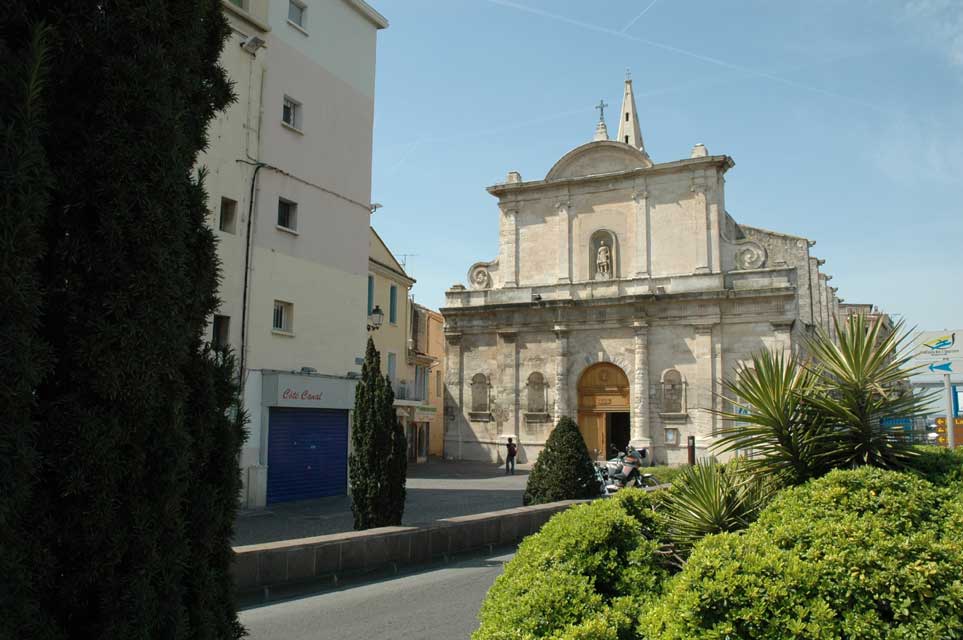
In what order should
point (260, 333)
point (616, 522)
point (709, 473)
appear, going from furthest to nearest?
point (260, 333) < point (709, 473) < point (616, 522)

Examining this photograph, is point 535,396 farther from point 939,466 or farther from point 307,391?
point 939,466

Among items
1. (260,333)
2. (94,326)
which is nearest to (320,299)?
(260,333)

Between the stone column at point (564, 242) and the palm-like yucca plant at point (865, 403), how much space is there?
1180 inches

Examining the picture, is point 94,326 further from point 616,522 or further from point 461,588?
point 461,588

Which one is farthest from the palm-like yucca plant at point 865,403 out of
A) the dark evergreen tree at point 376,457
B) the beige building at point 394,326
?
the beige building at point 394,326

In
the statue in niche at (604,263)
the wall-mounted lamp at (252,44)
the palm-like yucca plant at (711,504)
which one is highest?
the wall-mounted lamp at (252,44)

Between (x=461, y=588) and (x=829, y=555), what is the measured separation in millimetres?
5513

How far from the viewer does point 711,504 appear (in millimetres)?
6004

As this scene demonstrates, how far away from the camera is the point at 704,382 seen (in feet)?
106

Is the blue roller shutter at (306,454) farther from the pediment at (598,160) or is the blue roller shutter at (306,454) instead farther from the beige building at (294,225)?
the pediment at (598,160)

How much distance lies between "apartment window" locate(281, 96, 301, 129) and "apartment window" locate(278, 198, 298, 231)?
2.12 m

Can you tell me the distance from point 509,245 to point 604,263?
5044mm

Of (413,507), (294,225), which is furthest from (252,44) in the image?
(413,507)

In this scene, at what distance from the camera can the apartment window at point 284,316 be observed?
1931cm
